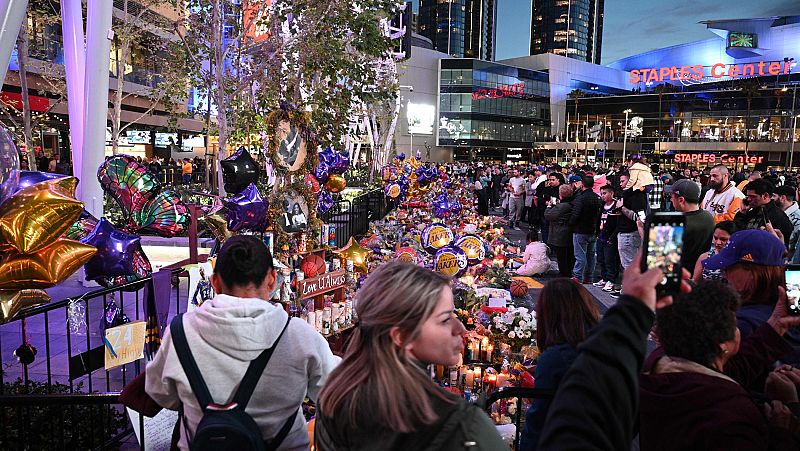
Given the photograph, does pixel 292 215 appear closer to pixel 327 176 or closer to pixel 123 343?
pixel 327 176

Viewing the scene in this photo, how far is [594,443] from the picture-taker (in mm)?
1173

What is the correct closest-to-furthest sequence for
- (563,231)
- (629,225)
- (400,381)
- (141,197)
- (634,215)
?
(400,381), (141,197), (634,215), (629,225), (563,231)

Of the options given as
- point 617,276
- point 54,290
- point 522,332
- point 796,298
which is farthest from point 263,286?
point 617,276

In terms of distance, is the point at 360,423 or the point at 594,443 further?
the point at 360,423

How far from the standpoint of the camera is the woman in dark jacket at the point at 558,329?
266 cm

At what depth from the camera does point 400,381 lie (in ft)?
4.54

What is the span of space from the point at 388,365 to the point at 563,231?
892 cm

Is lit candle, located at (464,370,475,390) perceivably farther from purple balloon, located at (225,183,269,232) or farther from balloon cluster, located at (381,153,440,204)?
balloon cluster, located at (381,153,440,204)

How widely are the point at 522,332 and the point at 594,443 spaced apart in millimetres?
4344

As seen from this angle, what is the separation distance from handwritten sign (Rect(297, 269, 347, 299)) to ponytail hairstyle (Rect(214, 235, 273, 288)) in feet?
7.69

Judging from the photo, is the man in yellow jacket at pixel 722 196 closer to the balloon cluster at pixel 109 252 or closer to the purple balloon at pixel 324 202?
the purple balloon at pixel 324 202

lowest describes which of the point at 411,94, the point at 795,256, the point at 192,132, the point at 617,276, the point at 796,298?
the point at 617,276

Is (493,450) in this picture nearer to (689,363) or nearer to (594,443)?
(594,443)

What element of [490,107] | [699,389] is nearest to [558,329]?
[699,389]
